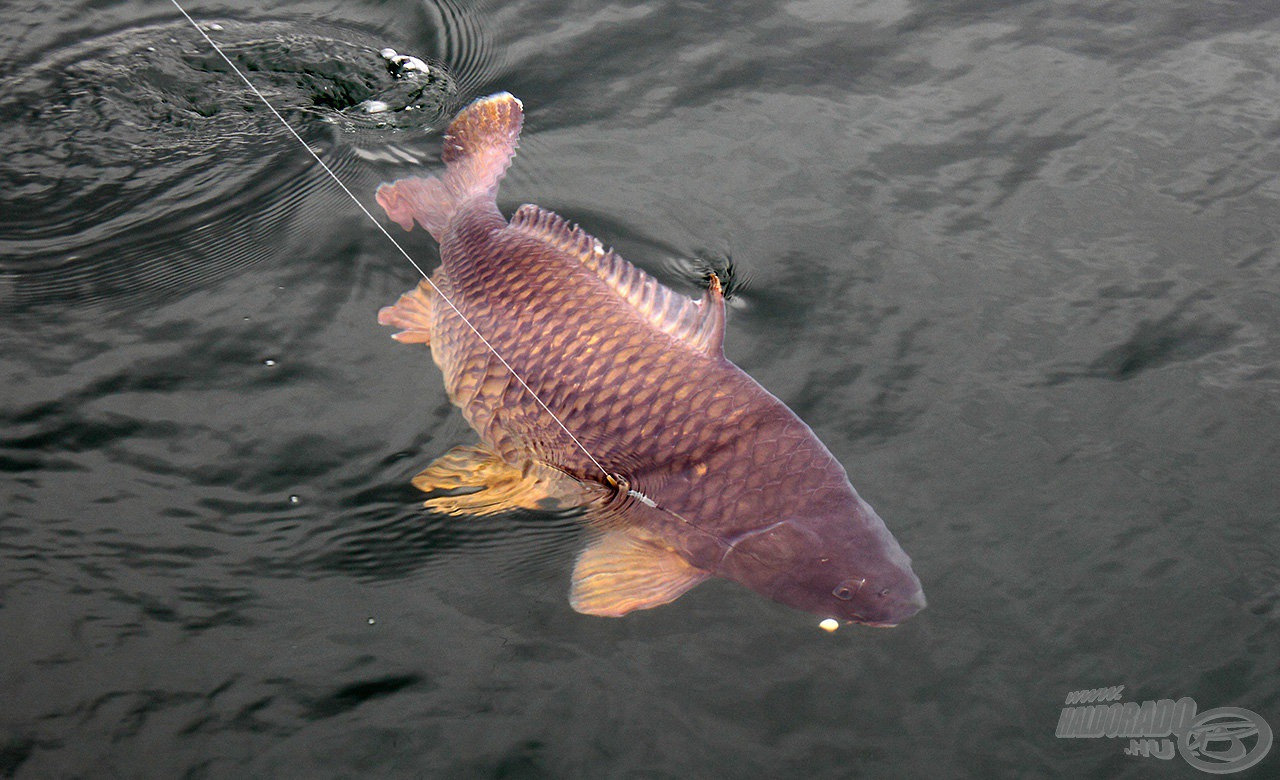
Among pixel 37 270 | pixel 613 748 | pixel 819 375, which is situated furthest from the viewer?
pixel 37 270

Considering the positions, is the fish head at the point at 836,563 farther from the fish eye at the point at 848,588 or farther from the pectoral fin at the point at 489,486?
the pectoral fin at the point at 489,486

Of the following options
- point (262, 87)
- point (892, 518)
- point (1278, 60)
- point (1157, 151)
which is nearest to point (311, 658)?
point (892, 518)

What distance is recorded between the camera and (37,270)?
4.08m

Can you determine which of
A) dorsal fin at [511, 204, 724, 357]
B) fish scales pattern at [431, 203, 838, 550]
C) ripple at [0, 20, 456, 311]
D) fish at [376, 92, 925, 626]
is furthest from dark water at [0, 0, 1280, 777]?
dorsal fin at [511, 204, 724, 357]

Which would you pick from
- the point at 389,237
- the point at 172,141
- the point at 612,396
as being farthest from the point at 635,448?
the point at 172,141

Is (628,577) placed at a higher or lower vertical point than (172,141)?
lower

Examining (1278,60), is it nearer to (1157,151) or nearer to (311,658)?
(1157,151)

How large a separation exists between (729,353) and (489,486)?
101cm

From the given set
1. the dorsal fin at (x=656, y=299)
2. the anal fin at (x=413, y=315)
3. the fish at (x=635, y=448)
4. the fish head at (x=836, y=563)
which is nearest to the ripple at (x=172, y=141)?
the anal fin at (x=413, y=315)

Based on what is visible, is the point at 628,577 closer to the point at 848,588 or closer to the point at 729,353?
the point at 848,588

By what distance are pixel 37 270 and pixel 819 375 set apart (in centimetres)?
308

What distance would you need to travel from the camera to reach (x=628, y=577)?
3131mm

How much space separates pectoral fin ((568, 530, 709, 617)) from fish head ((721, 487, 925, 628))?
22 cm

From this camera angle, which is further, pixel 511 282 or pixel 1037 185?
pixel 1037 185
